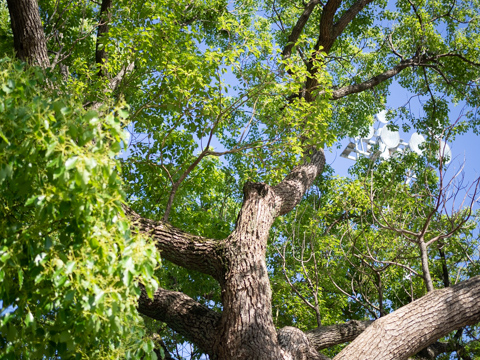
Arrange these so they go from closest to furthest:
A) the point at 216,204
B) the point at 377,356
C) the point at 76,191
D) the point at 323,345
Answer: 1. the point at 76,191
2. the point at 377,356
3. the point at 323,345
4. the point at 216,204

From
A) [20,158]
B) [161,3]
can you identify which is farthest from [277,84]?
[20,158]

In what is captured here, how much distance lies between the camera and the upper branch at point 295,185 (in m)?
7.45

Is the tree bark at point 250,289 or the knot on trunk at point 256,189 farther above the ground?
the knot on trunk at point 256,189

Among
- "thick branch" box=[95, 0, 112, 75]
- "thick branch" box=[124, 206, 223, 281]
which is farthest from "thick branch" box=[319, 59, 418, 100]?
"thick branch" box=[124, 206, 223, 281]

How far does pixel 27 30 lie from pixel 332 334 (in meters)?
5.61

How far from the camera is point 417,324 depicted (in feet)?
18.3

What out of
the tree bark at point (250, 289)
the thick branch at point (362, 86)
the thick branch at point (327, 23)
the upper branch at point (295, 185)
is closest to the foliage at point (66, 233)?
the tree bark at point (250, 289)

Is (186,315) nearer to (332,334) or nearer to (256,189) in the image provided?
(256,189)

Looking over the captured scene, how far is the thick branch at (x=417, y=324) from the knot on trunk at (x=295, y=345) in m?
0.53

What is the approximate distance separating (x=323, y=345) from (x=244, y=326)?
2.26m

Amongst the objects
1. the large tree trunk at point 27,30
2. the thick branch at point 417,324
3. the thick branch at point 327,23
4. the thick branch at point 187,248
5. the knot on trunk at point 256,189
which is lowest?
the thick branch at point 417,324

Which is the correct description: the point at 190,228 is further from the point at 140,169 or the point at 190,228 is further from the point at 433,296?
the point at 433,296

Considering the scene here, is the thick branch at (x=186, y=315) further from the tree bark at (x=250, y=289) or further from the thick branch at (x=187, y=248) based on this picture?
the thick branch at (x=187, y=248)

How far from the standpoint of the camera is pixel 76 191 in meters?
2.94
